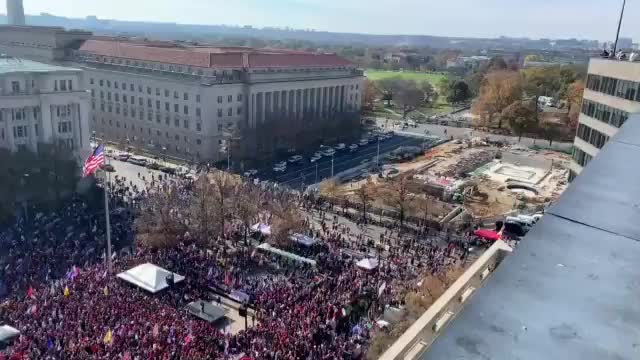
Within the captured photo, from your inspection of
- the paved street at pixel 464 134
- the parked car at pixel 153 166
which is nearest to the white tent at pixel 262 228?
the parked car at pixel 153 166

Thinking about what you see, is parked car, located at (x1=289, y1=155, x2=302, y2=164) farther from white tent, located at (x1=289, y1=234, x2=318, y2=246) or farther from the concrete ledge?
the concrete ledge

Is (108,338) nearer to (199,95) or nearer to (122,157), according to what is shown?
(122,157)

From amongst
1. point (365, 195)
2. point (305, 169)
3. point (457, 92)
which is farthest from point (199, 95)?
point (457, 92)

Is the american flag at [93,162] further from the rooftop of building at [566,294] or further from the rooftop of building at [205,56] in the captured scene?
the rooftop of building at [205,56]

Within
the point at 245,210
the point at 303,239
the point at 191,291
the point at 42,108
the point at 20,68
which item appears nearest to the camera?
the point at 191,291

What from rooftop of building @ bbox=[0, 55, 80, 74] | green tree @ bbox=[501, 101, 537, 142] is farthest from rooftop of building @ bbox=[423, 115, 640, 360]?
green tree @ bbox=[501, 101, 537, 142]

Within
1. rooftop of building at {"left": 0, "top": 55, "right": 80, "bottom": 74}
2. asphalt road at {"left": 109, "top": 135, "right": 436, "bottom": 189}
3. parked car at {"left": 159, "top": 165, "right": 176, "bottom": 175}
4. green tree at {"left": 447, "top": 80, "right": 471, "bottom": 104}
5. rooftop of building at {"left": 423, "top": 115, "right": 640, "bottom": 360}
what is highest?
rooftop of building at {"left": 423, "top": 115, "right": 640, "bottom": 360}
